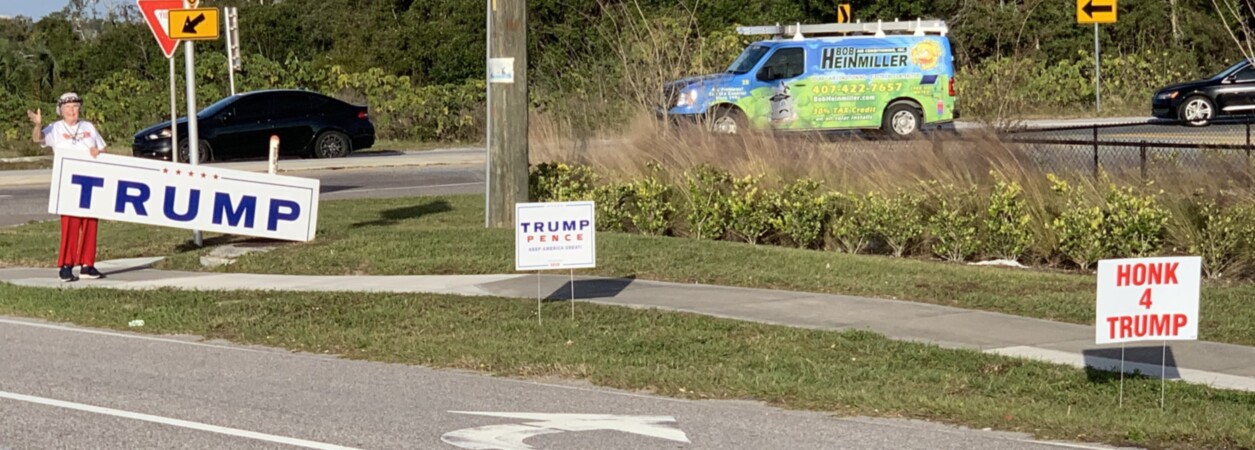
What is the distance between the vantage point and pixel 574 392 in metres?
9.41

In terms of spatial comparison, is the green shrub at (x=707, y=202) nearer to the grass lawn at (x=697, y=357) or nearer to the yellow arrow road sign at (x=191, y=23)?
the grass lawn at (x=697, y=357)

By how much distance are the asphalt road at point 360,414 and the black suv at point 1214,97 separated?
23592mm

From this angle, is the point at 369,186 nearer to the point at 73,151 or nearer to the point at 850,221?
the point at 73,151

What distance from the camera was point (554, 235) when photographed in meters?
11.5

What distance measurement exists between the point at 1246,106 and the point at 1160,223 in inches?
699

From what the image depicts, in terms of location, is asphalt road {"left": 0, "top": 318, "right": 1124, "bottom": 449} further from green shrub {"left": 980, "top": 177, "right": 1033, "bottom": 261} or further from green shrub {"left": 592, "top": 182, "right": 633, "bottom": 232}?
green shrub {"left": 592, "top": 182, "right": 633, "bottom": 232}

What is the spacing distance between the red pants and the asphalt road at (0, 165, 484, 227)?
6655 mm

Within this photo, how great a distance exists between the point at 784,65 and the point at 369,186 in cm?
724

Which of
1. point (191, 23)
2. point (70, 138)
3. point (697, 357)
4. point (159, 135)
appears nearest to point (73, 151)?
point (70, 138)

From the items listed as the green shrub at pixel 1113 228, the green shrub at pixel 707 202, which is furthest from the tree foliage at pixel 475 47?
the green shrub at pixel 1113 228

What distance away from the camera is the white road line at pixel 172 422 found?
7809mm

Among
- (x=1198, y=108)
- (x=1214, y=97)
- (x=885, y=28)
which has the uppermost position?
(x=885, y=28)

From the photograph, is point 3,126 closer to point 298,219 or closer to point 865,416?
point 298,219

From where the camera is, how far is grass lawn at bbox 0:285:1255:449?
8539 millimetres
